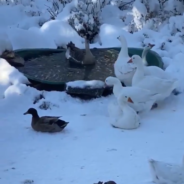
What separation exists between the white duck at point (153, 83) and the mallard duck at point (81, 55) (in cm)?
129

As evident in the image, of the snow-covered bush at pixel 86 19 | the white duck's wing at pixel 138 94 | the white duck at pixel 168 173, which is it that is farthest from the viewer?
the snow-covered bush at pixel 86 19

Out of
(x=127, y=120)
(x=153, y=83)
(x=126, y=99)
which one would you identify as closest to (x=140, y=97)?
(x=126, y=99)

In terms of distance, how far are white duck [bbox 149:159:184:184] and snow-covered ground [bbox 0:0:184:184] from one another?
8.7 inches

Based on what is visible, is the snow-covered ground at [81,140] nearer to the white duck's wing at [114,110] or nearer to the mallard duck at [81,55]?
the white duck's wing at [114,110]

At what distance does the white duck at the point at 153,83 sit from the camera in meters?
6.81

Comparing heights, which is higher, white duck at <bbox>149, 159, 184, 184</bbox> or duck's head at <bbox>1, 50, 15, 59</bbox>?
white duck at <bbox>149, 159, 184, 184</bbox>

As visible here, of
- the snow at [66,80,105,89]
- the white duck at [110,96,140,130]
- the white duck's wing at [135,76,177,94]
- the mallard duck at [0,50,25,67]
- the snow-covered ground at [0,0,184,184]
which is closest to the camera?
the snow-covered ground at [0,0,184,184]

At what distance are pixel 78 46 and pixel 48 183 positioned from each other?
448cm

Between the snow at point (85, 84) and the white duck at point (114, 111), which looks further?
the snow at point (85, 84)

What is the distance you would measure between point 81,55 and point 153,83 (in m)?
1.71

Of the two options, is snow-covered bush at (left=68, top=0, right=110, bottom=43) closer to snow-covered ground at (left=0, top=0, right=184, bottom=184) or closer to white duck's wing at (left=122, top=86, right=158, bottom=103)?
snow-covered ground at (left=0, top=0, right=184, bottom=184)

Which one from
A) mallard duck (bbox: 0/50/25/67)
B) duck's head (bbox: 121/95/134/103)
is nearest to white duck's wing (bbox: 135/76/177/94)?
duck's head (bbox: 121/95/134/103)

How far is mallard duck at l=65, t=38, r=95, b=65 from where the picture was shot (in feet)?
26.6

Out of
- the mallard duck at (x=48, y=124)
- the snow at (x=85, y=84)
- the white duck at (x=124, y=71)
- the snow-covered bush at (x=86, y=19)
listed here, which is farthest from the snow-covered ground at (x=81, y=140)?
the snow-covered bush at (x=86, y=19)
